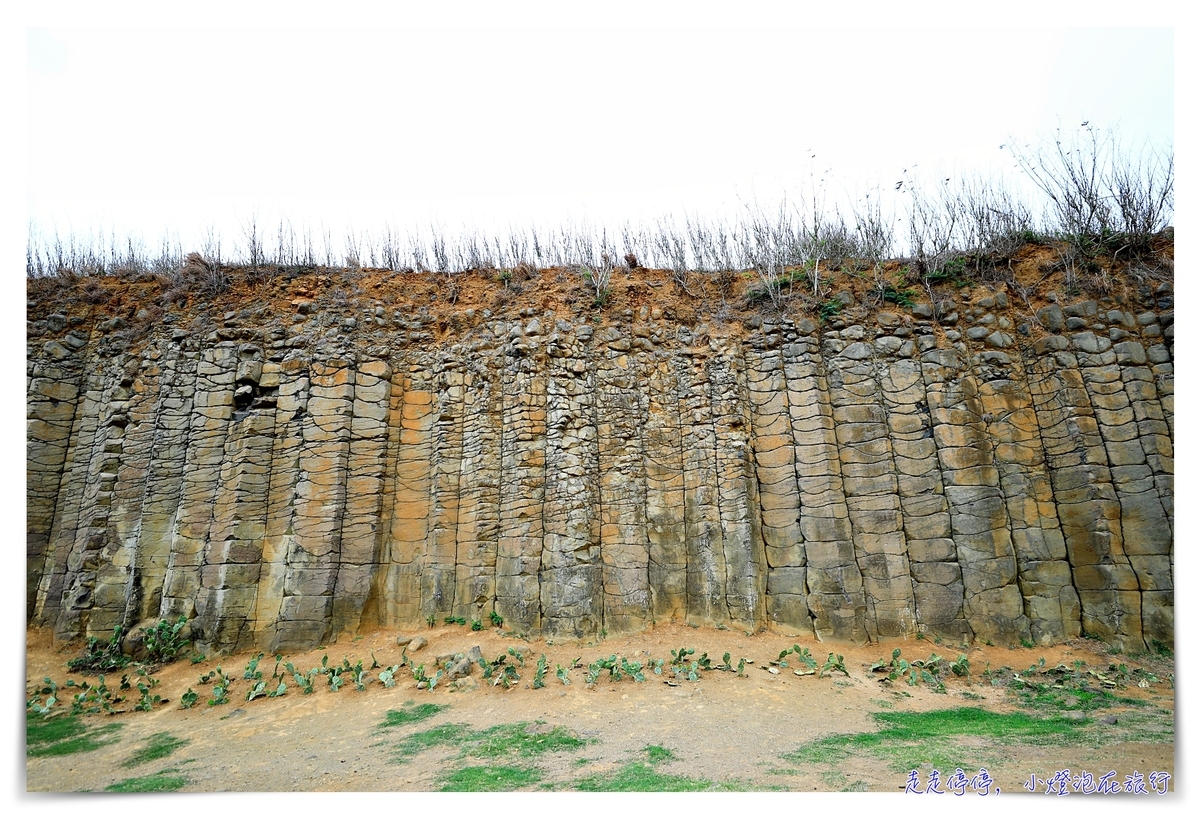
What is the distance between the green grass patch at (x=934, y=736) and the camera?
648 cm

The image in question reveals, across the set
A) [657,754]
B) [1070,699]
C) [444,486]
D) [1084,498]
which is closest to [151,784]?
[657,754]

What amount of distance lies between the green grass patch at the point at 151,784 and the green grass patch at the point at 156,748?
0.47 meters

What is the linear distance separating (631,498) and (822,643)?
330cm

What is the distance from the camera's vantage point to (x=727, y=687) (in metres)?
8.44

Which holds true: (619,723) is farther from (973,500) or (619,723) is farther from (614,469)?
(973,500)

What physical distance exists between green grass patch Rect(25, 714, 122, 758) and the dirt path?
16 centimetres

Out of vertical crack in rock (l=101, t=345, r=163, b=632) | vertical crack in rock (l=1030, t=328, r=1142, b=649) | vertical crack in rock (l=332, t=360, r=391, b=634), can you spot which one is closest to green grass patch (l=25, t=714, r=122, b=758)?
A: vertical crack in rock (l=101, t=345, r=163, b=632)

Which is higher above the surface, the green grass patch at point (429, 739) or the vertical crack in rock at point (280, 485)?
the vertical crack in rock at point (280, 485)

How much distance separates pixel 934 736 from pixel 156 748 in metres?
8.20

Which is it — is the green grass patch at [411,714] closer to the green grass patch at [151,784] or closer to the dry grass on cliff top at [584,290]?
the green grass patch at [151,784]

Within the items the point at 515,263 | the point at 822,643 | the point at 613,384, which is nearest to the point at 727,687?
the point at 822,643

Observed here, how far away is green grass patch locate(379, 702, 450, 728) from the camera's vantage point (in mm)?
7742

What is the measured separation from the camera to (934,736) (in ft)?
23.1

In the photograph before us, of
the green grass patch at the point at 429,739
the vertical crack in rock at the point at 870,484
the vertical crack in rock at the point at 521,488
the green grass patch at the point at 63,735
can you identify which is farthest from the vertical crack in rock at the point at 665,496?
the green grass patch at the point at 63,735
